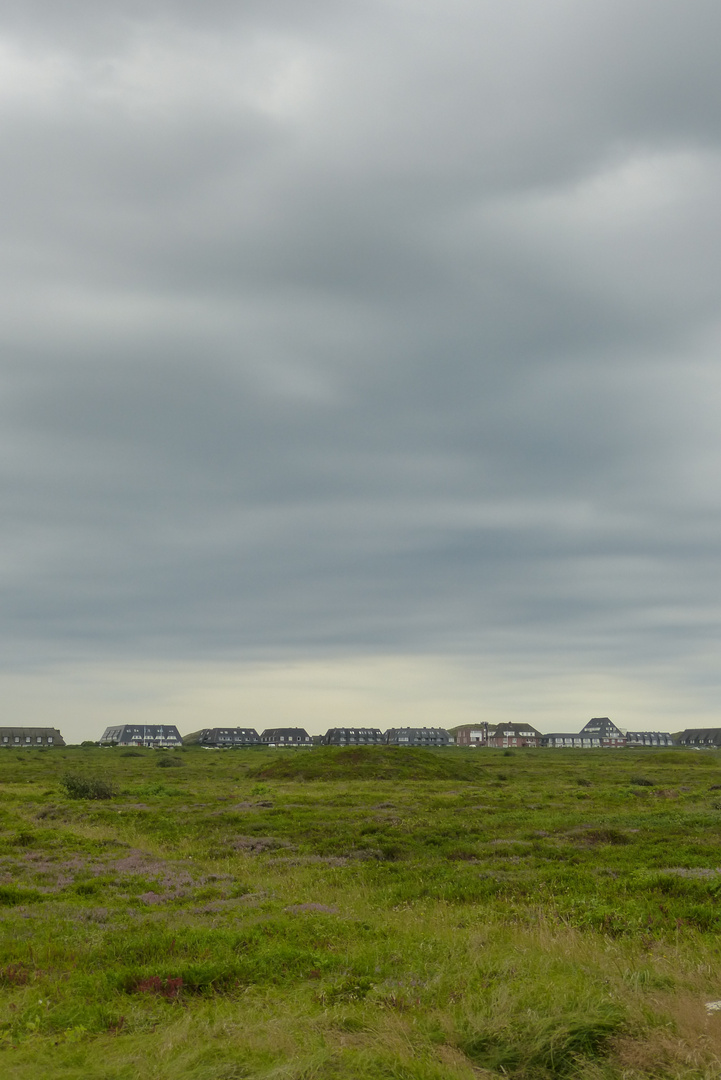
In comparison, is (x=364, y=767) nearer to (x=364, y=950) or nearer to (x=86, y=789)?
(x=86, y=789)

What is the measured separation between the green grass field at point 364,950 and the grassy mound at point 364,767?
41733 millimetres

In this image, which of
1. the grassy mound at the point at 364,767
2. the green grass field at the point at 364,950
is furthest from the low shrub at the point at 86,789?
the grassy mound at the point at 364,767

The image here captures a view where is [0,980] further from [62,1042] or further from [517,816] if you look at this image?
[517,816]

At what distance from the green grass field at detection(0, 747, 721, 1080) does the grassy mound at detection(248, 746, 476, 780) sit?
4173 cm

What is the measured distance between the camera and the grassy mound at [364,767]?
7794cm

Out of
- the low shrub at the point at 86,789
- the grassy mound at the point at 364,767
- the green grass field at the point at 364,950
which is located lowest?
the grassy mound at the point at 364,767

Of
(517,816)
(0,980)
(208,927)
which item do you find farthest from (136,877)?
(517,816)

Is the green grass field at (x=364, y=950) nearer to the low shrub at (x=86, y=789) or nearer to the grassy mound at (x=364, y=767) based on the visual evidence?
the low shrub at (x=86, y=789)

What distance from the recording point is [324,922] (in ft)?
56.0

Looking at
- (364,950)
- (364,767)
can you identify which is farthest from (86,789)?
(364,950)

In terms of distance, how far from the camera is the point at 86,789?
53.5m

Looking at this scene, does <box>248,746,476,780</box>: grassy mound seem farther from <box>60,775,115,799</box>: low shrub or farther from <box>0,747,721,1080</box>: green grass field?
<box>0,747,721,1080</box>: green grass field

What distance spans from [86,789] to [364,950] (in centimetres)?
4430

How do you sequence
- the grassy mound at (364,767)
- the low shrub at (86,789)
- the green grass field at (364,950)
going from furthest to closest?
the grassy mound at (364,767)
the low shrub at (86,789)
the green grass field at (364,950)
